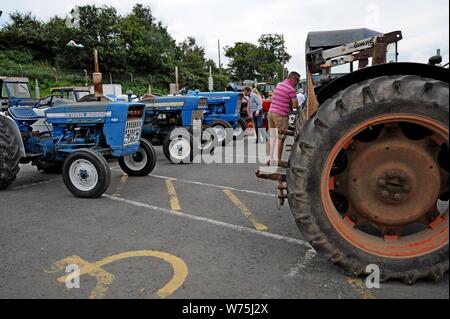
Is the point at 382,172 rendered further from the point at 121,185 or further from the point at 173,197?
the point at 121,185

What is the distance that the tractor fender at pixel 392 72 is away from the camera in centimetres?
238

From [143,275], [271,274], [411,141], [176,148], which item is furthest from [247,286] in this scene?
[176,148]

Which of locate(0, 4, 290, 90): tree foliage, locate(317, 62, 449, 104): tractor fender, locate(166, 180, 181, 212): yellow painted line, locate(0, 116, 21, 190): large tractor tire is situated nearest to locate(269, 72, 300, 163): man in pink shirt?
locate(166, 180, 181, 212): yellow painted line

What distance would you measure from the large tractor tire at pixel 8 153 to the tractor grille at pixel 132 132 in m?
1.61

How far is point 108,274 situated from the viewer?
2.79 meters

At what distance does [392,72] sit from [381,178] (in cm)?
72

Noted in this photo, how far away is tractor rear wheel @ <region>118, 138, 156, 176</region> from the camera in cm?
652

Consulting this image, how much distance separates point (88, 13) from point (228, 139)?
31.4 m

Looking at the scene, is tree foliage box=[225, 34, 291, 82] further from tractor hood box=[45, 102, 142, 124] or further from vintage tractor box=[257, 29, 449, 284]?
vintage tractor box=[257, 29, 449, 284]

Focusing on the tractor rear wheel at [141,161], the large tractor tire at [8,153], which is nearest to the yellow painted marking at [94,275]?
the large tractor tire at [8,153]

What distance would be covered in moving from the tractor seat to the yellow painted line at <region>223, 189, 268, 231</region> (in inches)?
150

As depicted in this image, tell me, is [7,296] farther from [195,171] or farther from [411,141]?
[195,171]

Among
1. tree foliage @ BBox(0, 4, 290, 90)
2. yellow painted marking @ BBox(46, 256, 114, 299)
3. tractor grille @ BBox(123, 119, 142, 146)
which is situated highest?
tree foliage @ BBox(0, 4, 290, 90)

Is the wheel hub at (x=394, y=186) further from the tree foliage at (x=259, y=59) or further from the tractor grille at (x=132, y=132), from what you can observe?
the tree foliage at (x=259, y=59)
